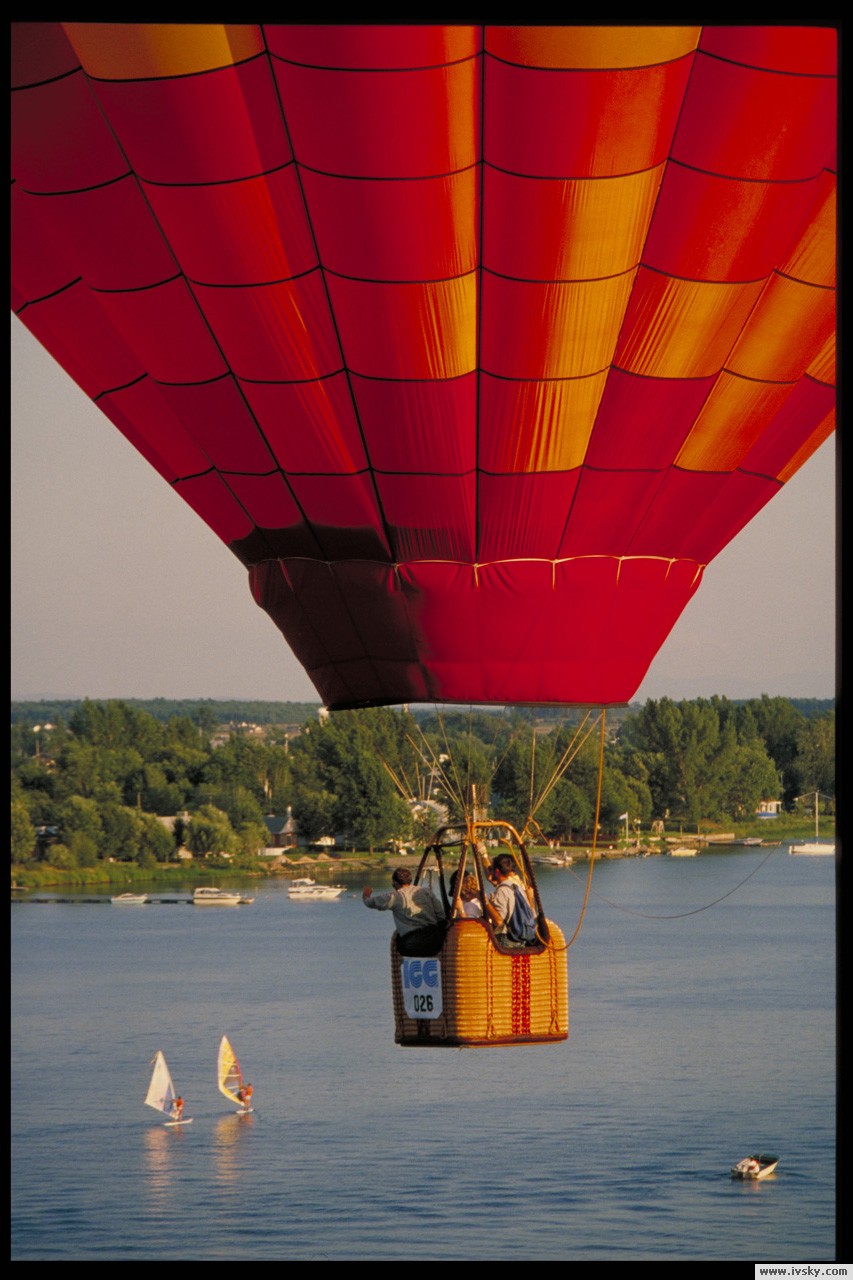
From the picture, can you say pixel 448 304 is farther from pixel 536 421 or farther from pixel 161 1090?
pixel 161 1090

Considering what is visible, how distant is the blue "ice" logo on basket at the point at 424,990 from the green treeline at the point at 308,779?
45751mm

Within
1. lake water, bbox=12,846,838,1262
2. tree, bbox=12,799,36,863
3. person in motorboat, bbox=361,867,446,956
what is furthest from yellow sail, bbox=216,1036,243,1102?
tree, bbox=12,799,36,863

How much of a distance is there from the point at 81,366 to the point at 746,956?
31.5 metres

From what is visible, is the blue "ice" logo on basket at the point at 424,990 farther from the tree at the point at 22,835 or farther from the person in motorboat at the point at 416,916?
the tree at the point at 22,835

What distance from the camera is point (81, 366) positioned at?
5609 millimetres

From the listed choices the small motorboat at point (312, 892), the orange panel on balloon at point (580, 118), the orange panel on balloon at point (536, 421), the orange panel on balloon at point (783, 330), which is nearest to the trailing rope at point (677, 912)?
the small motorboat at point (312, 892)

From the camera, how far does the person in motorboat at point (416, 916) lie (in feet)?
17.1

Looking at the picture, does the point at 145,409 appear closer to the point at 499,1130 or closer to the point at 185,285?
the point at 185,285

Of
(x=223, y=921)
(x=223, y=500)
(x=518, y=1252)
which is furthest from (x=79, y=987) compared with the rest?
(x=223, y=500)

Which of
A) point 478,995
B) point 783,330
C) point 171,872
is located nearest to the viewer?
point 478,995

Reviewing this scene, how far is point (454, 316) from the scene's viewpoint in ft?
16.1

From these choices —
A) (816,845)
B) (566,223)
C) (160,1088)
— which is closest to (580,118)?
(566,223)

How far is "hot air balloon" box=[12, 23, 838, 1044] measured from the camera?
Result: 14.5 ft

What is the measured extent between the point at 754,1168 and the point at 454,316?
56.3 ft
